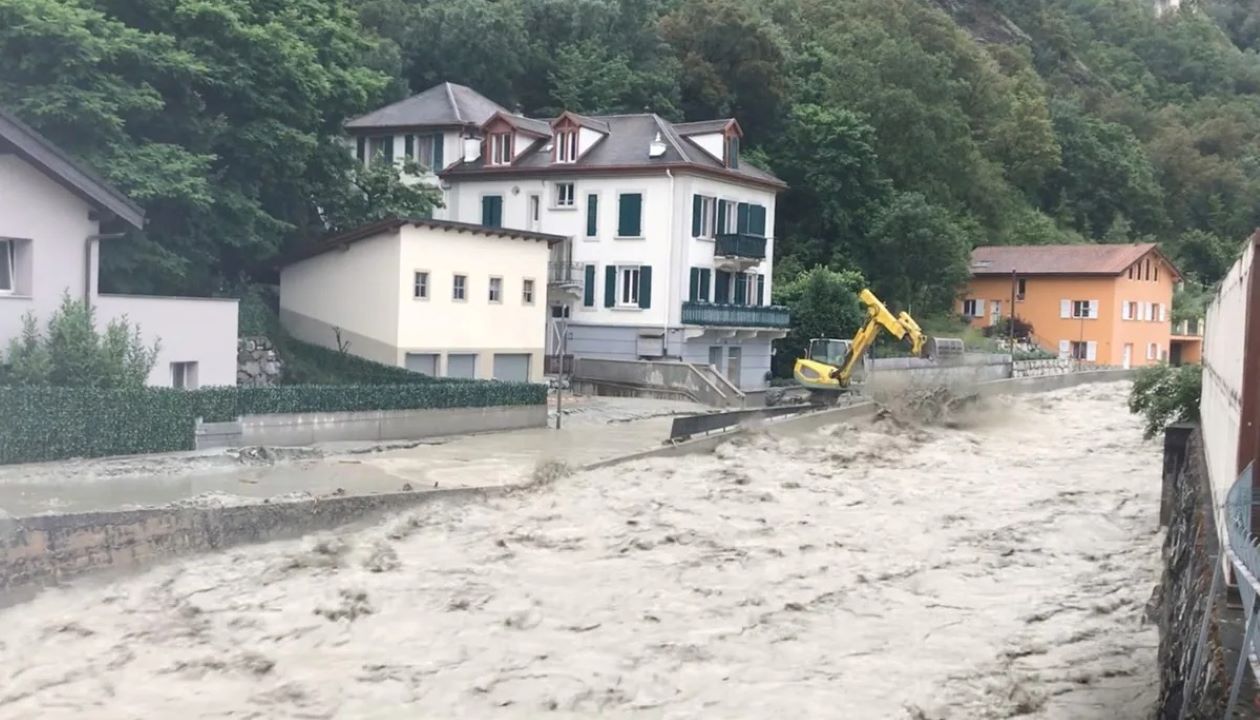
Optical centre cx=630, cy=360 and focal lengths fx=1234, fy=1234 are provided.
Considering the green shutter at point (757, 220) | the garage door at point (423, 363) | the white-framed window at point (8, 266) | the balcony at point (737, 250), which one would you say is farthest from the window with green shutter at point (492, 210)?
the white-framed window at point (8, 266)

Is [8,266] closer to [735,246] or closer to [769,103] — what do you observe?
[735,246]

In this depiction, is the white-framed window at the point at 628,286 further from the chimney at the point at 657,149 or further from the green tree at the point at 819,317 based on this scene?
the green tree at the point at 819,317

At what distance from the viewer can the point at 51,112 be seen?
27.7 metres

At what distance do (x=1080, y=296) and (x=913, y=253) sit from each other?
1361cm

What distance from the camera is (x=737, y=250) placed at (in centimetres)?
4825

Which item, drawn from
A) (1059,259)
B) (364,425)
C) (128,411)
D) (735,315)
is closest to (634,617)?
(128,411)

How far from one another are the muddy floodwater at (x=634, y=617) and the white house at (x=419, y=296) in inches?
545

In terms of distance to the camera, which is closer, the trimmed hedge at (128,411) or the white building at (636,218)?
the trimmed hedge at (128,411)

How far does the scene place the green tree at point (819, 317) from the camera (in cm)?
5197

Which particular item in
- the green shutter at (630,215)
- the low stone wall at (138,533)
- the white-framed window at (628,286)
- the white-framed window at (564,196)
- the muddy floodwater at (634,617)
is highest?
the white-framed window at (564,196)

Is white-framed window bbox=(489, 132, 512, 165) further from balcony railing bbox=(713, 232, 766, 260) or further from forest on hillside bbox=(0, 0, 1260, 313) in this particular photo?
balcony railing bbox=(713, 232, 766, 260)

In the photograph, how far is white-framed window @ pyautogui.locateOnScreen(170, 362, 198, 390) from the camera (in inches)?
1079

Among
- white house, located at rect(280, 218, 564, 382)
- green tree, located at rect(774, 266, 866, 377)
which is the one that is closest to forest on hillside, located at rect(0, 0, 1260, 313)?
white house, located at rect(280, 218, 564, 382)

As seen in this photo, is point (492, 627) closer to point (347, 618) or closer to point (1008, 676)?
point (347, 618)
